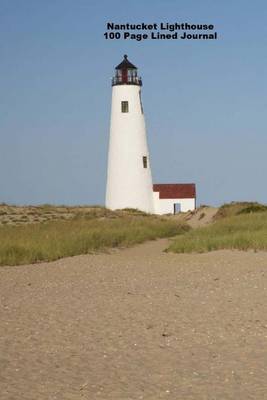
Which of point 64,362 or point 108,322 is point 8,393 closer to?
point 64,362

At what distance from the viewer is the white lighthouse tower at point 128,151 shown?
4216cm

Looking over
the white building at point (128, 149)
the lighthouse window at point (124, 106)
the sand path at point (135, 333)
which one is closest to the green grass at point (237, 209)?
the white building at point (128, 149)

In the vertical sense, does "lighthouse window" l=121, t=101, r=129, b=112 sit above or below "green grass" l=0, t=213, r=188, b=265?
above

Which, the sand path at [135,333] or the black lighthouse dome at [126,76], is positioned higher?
the black lighthouse dome at [126,76]

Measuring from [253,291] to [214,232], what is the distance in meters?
12.8

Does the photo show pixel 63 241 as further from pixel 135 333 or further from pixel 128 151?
pixel 128 151

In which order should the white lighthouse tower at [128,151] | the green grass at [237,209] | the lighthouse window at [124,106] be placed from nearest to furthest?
the green grass at [237,209] → the white lighthouse tower at [128,151] → the lighthouse window at [124,106]

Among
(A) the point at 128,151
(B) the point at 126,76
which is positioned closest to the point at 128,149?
(A) the point at 128,151

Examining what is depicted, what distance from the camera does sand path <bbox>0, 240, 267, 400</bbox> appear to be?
7.37 m

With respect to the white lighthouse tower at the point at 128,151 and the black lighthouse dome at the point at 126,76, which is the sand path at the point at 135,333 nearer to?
the white lighthouse tower at the point at 128,151

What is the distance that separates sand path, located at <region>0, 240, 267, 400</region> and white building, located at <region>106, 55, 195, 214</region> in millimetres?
24548

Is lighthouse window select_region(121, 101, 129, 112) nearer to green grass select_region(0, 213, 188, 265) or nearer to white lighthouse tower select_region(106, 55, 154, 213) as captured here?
white lighthouse tower select_region(106, 55, 154, 213)

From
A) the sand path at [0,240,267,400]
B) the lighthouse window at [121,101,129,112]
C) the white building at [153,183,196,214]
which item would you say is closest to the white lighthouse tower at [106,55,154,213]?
the lighthouse window at [121,101,129,112]

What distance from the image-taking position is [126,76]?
43562 millimetres
